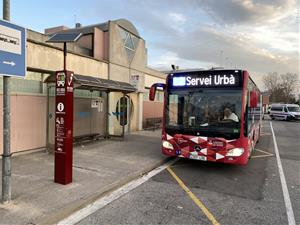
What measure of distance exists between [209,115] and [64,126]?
3823mm

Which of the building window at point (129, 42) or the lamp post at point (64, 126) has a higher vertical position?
the building window at point (129, 42)

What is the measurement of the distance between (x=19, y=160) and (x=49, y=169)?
5.06ft

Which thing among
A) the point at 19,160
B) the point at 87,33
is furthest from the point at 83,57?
the point at 19,160

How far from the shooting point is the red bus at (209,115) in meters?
6.89

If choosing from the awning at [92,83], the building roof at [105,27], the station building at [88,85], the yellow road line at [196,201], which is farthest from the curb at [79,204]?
the building roof at [105,27]

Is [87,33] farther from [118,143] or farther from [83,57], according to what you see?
[118,143]

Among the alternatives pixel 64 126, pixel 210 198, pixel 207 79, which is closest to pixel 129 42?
pixel 207 79

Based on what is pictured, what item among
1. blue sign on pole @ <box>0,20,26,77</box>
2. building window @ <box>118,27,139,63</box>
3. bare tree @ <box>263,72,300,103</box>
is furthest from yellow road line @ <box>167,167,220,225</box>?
bare tree @ <box>263,72,300,103</box>

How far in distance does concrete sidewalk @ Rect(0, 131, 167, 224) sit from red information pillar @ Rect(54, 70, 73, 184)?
0.30 metres

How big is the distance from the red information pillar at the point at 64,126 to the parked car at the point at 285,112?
32.9 m

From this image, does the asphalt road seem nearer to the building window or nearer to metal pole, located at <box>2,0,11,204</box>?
metal pole, located at <box>2,0,11,204</box>

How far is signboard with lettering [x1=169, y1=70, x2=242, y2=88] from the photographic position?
7.03m

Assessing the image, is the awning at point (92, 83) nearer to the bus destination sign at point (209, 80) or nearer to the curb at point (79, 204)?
the bus destination sign at point (209, 80)

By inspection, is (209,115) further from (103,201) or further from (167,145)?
(103,201)
